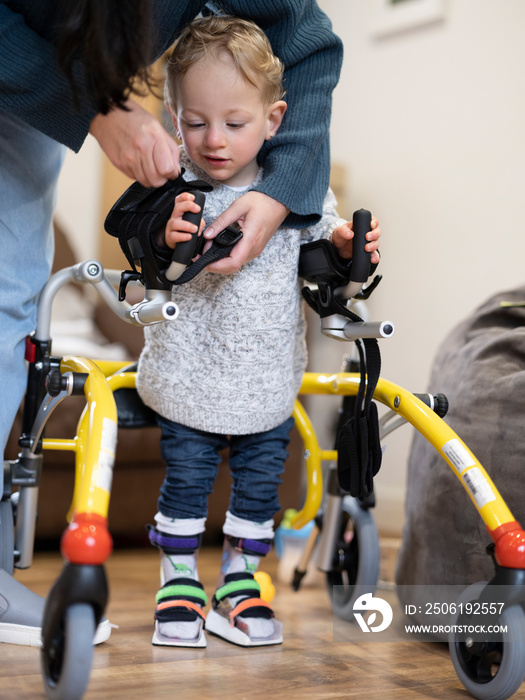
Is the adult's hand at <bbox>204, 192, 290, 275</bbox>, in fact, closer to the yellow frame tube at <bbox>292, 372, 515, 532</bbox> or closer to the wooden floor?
the yellow frame tube at <bbox>292, 372, 515, 532</bbox>

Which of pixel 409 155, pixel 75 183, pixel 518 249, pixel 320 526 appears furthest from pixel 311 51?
pixel 75 183

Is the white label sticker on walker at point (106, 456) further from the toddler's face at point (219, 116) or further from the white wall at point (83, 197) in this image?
the white wall at point (83, 197)

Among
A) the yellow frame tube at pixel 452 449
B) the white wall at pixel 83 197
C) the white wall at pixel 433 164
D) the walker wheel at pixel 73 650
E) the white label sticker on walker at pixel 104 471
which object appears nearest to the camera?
the walker wheel at pixel 73 650

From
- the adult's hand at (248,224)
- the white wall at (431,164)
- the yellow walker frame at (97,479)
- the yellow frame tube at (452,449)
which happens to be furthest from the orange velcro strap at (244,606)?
the white wall at (431,164)

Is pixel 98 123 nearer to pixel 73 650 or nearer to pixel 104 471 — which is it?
pixel 104 471

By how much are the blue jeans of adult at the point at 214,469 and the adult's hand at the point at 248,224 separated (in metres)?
0.25

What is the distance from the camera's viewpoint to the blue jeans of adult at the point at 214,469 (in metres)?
1.02

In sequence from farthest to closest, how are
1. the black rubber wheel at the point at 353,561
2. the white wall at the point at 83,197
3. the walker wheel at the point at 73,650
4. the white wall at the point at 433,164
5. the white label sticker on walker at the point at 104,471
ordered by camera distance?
the white wall at the point at 83,197 < the white wall at the point at 433,164 < the black rubber wheel at the point at 353,561 < the white label sticker on walker at the point at 104,471 < the walker wheel at the point at 73,650

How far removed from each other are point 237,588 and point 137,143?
0.60 metres

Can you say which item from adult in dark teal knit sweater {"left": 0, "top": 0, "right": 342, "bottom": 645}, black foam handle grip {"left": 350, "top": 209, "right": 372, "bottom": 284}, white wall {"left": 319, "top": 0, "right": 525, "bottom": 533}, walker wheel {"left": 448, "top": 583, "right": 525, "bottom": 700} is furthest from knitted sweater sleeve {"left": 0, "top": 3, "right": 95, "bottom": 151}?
white wall {"left": 319, "top": 0, "right": 525, "bottom": 533}

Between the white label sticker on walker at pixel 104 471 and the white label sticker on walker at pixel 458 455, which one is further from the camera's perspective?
the white label sticker on walker at pixel 458 455

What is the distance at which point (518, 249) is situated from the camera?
6.50ft

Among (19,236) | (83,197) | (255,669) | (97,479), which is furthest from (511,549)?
(83,197)

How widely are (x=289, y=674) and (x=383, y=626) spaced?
26 cm
